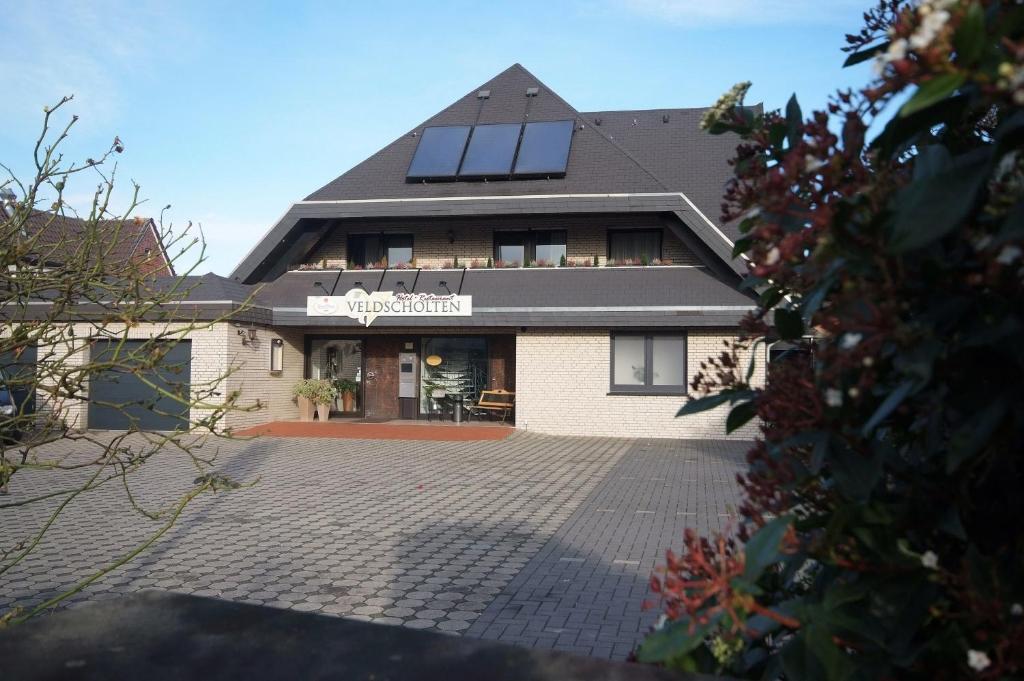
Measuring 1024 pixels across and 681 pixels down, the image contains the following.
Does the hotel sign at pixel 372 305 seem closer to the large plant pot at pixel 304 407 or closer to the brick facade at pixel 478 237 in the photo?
the brick facade at pixel 478 237

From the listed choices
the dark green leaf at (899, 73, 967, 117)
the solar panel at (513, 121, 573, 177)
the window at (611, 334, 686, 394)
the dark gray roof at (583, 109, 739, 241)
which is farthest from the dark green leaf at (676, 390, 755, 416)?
the dark gray roof at (583, 109, 739, 241)

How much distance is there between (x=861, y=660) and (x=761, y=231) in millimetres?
824

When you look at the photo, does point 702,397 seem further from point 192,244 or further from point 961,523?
point 192,244

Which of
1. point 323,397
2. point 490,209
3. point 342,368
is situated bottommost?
point 323,397

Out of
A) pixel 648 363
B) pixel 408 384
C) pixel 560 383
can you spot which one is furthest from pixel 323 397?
pixel 648 363

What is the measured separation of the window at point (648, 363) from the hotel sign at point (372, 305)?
4.64m

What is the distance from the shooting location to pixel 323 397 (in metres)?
23.6

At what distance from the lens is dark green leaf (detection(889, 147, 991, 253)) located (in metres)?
1.22

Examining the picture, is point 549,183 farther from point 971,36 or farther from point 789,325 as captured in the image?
point 971,36

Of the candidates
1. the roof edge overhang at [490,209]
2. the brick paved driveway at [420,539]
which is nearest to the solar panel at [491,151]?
the roof edge overhang at [490,209]

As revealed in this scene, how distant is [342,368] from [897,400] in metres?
24.3

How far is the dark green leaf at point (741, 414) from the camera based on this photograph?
1.84 metres

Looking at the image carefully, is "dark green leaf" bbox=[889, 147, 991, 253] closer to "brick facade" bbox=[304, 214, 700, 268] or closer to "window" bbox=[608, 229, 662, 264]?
"brick facade" bbox=[304, 214, 700, 268]

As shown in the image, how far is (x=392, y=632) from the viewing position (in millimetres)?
1742
